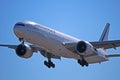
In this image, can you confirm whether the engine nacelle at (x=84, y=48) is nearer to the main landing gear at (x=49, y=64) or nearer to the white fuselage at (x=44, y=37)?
the white fuselage at (x=44, y=37)

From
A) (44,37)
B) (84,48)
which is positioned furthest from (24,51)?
(84,48)

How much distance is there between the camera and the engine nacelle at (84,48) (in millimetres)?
48219

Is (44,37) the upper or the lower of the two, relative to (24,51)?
upper

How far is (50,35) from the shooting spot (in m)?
47.9

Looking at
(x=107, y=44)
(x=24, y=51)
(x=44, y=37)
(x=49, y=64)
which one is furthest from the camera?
(x=49, y=64)

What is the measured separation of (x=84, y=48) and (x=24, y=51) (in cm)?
862

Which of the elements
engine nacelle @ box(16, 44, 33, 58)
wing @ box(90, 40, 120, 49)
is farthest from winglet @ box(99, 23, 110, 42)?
engine nacelle @ box(16, 44, 33, 58)

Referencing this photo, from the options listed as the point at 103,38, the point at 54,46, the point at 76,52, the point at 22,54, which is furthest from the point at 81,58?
the point at 103,38

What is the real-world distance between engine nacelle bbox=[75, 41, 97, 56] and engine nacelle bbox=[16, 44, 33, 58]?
7.37 metres

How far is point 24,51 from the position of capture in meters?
50.6

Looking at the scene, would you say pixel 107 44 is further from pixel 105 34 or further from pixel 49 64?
pixel 105 34

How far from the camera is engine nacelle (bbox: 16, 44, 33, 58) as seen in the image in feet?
164

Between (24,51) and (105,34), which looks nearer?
(24,51)

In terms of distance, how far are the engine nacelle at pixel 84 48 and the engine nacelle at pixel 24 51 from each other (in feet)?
24.2
